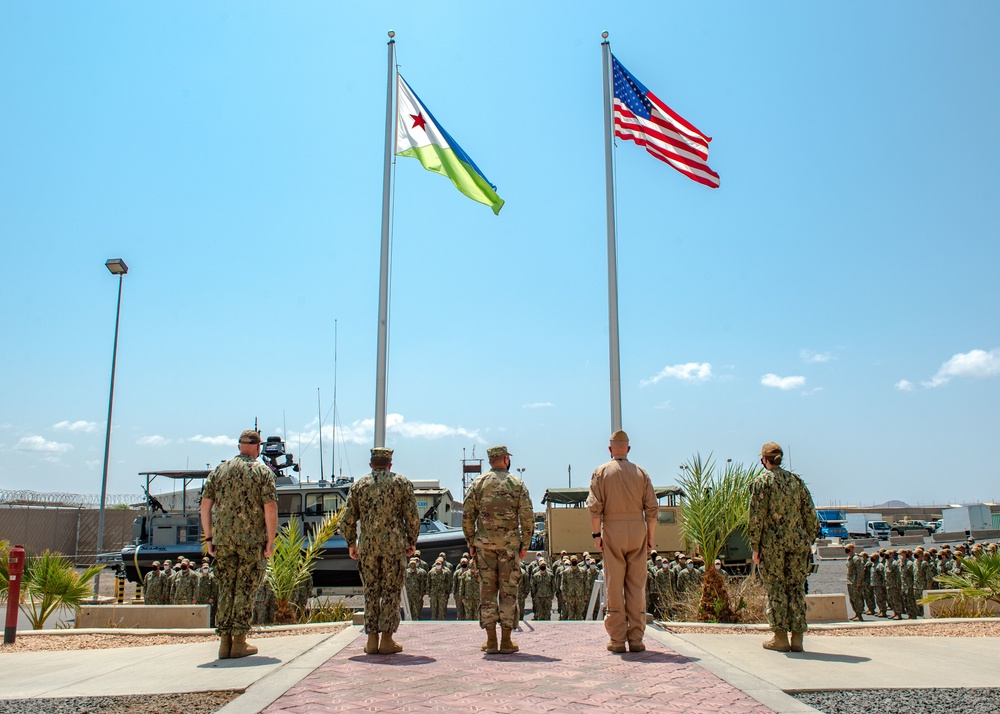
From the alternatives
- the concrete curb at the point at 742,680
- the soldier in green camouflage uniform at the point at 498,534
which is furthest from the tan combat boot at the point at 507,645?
the concrete curb at the point at 742,680

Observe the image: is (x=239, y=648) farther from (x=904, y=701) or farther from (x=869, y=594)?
(x=869, y=594)

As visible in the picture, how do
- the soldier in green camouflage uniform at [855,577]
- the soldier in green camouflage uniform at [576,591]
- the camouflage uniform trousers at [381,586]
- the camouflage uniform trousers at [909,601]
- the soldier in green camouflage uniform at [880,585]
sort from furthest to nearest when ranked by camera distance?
the soldier in green camouflage uniform at [855,577]
the soldier in green camouflage uniform at [880,585]
the camouflage uniform trousers at [909,601]
the soldier in green camouflage uniform at [576,591]
the camouflage uniform trousers at [381,586]

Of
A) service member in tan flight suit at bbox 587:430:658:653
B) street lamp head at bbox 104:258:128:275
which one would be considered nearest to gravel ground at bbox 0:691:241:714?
service member in tan flight suit at bbox 587:430:658:653

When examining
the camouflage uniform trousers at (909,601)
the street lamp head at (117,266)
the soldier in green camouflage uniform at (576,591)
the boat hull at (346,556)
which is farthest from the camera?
the street lamp head at (117,266)

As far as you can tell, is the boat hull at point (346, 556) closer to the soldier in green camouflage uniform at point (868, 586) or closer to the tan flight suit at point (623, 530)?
the soldier in green camouflage uniform at point (868, 586)

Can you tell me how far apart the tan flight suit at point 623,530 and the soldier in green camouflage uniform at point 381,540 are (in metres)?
1.55

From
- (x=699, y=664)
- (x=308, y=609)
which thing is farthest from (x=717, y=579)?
(x=308, y=609)

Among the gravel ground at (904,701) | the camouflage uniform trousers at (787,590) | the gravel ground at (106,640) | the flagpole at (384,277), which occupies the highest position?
the flagpole at (384,277)

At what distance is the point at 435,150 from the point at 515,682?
8445mm

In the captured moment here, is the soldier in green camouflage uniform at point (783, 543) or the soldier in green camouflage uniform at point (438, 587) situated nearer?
the soldier in green camouflage uniform at point (783, 543)

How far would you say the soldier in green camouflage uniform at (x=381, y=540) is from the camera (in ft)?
20.7

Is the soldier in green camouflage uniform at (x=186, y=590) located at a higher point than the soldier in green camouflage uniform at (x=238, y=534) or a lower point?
lower

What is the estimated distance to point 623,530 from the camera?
6.44 m

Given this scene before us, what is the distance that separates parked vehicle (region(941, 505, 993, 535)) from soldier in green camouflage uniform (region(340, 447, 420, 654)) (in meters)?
49.6
